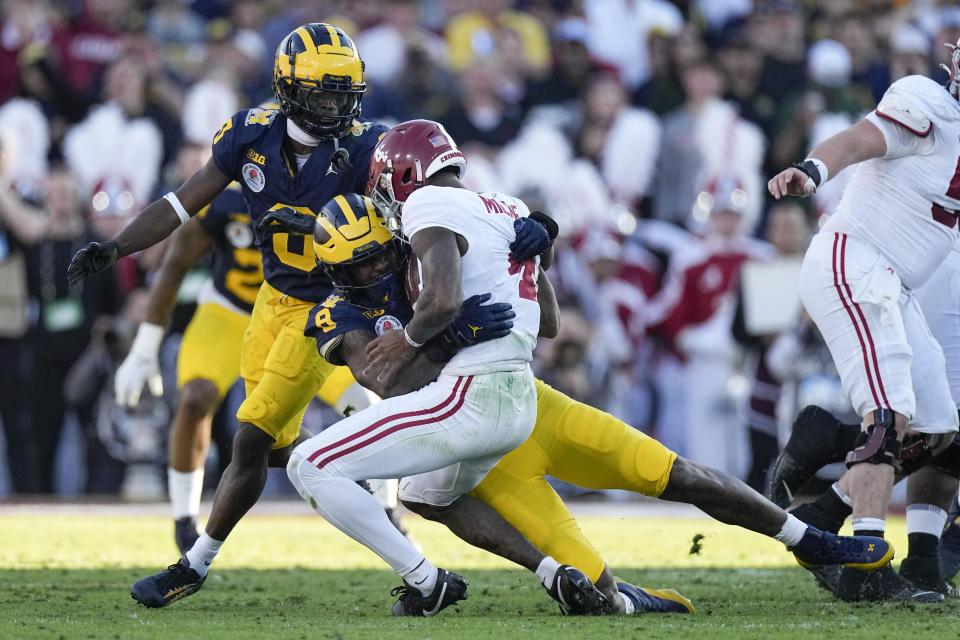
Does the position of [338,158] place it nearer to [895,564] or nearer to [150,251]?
[895,564]

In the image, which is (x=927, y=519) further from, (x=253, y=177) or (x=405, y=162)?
(x=253, y=177)

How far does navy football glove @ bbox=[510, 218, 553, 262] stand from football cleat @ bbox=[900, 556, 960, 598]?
2.05m

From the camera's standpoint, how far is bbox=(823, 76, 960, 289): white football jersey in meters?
5.75

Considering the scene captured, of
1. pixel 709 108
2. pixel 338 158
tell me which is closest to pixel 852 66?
pixel 709 108

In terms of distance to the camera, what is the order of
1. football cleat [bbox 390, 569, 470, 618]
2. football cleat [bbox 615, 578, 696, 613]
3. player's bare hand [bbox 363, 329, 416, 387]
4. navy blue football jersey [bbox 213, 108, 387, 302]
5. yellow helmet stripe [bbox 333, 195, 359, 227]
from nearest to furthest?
player's bare hand [bbox 363, 329, 416, 387]
football cleat [bbox 390, 569, 470, 618]
yellow helmet stripe [bbox 333, 195, 359, 227]
football cleat [bbox 615, 578, 696, 613]
navy blue football jersey [bbox 213, 108, 387, 302]

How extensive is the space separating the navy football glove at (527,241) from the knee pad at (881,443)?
1435 millimetres

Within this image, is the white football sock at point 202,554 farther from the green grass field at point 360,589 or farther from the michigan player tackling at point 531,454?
the michigan player tackling at point 531,454

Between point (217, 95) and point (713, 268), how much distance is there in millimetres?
4091

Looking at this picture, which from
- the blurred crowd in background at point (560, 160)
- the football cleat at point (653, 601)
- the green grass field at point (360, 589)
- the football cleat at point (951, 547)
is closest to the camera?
the green grass field at point (360, 589)

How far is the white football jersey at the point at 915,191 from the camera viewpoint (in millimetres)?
5746

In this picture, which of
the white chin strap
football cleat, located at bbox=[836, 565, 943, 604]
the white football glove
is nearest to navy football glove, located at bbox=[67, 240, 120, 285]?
the white chin strap

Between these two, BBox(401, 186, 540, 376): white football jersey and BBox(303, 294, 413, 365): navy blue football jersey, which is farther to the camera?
BBox(303, 294, 413, 365): navy blue football jersey

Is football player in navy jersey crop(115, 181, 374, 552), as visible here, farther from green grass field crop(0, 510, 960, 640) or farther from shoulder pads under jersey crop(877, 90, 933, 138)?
shoulder pads under jersey crop(877, 90, 933, 138)

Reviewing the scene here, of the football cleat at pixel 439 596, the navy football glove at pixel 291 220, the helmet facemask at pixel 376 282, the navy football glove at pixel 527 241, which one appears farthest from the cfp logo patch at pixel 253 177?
the football cleat at pixel 439 596
